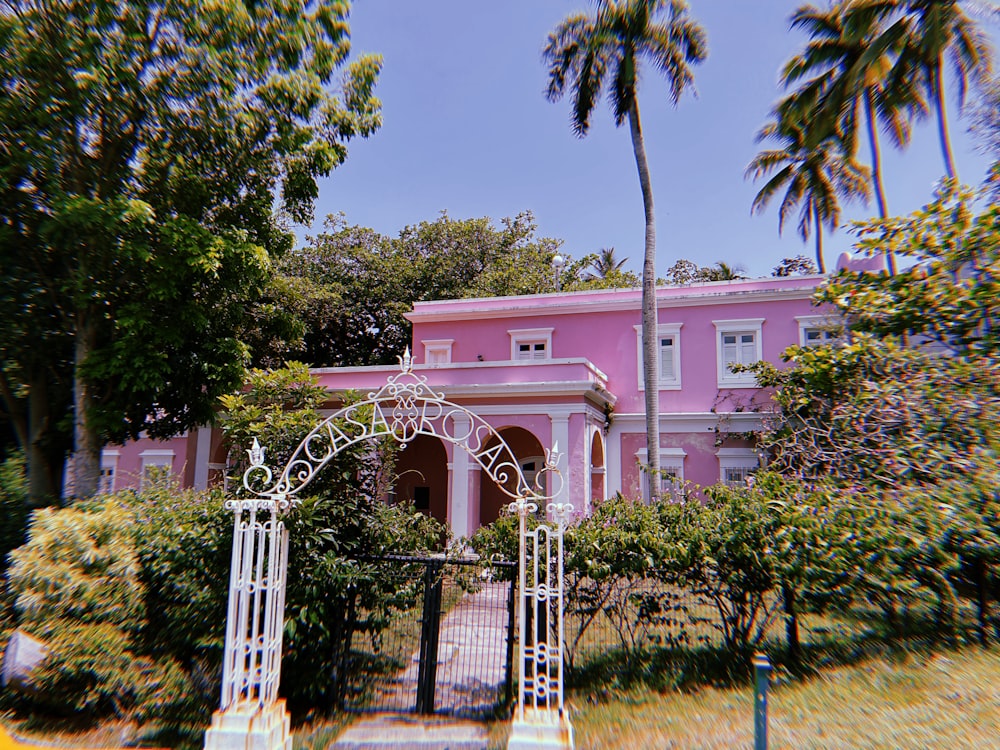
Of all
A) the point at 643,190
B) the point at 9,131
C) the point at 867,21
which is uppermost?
the point at 867,21

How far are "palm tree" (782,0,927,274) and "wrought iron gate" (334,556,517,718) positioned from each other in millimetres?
13091

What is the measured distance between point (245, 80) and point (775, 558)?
1138cm

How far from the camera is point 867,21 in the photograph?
14734mm

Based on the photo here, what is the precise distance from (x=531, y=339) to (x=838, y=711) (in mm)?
13269

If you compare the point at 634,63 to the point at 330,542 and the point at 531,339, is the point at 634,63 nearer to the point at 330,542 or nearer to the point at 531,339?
the point at 531,339

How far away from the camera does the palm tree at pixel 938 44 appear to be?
13656 millimetres

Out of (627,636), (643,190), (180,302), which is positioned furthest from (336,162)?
(627,636)

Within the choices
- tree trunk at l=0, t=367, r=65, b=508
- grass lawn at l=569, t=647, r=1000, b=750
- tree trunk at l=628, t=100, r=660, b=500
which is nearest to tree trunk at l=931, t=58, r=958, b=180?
tree trunk at l=628, t=100, r=660, b=500

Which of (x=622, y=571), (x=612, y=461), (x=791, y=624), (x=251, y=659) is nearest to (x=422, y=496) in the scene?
(x=612, y=461)

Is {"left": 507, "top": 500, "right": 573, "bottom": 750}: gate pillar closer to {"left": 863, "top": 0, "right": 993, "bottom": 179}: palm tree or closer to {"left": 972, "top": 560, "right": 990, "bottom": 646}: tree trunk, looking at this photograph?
{"left": 972, "top": 560, "right": 990, "bottom": 646}: tree trunk

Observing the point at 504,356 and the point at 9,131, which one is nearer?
the point at 9,131

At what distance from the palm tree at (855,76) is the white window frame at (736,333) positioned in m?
3.36

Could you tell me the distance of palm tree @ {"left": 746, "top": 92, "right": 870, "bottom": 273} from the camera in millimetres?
17234

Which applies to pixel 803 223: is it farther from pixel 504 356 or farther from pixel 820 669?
pixel 820 669
